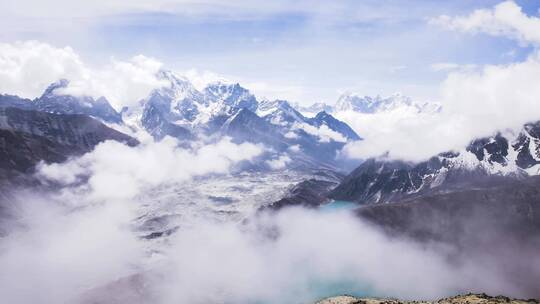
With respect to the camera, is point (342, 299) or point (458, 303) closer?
point (458, 303)

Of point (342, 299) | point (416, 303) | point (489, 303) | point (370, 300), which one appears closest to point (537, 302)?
point (489, 303)

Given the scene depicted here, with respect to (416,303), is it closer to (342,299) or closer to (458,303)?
(458,303)

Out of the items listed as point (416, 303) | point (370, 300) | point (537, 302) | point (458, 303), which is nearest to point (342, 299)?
point (370, 300)

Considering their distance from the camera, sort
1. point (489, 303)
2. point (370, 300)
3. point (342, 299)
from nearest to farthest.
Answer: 1. point (489, 303)
2. point (370, 300)
3. point (342, 299)

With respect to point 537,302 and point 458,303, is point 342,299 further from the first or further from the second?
point 537,302

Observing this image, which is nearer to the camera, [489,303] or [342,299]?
[489,303]

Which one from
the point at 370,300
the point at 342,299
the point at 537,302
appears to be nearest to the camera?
the point at 537,302

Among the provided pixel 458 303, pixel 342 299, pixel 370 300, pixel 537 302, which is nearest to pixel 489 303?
pixel 458 303

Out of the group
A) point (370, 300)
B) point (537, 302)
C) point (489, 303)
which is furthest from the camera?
point (370, 300)

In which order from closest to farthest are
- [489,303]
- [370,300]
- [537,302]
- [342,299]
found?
1. [489,303]
2. [537,302]
3. [370,300]
4. [342,299]
